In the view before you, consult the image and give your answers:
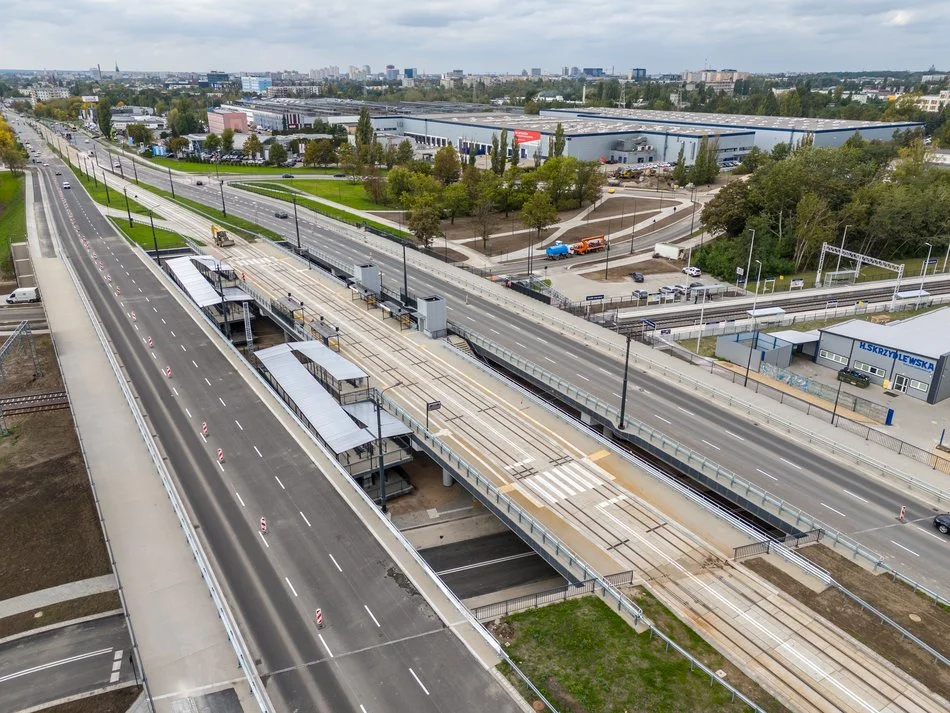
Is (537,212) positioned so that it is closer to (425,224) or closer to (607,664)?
(425,224)

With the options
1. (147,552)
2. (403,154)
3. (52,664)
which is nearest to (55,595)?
(52,664)

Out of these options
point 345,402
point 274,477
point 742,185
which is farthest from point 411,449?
point 742,185

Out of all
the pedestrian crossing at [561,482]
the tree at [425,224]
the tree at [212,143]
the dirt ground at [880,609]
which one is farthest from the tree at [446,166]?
the dirt ground at [880,609]

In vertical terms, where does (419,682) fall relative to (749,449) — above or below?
below

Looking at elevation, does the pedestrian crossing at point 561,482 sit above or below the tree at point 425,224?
below

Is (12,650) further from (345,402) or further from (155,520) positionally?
(345,402)

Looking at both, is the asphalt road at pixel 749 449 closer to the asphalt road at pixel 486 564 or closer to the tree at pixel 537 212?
the asphalt road at pixel 486 564
